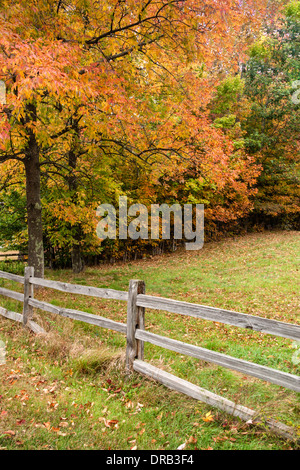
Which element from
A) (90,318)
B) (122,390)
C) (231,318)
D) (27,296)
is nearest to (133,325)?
(122,390)

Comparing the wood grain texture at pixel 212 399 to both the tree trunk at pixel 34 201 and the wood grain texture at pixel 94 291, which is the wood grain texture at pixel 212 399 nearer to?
the wood grain texture at pixel 94 291

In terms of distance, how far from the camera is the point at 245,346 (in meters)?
6.69

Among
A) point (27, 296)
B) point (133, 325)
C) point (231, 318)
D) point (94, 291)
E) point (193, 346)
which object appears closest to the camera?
point (231, 318)

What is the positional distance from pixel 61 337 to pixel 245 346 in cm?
363

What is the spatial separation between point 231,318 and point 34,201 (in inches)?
297

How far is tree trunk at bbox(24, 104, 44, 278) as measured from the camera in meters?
9.52

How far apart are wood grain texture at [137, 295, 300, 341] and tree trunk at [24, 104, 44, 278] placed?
232 inches

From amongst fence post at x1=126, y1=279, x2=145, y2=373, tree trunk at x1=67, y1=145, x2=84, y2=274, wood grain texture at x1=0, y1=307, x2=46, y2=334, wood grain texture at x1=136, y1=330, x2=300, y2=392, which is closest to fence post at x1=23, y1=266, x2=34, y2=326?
wood grain texture at x1=0, y1=307, x2=46, y2=334

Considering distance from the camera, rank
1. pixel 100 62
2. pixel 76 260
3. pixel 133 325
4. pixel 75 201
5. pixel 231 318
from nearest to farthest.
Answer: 1. pixel 231 318
2. pixel 133 325
3. pixel 100 62
4. pixel 75 201
5. pixel 76 260

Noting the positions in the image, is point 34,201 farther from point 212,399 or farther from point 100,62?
point 212,399

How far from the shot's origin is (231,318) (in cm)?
385

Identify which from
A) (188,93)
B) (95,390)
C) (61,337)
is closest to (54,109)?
(188,93)

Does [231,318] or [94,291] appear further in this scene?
[94,291]

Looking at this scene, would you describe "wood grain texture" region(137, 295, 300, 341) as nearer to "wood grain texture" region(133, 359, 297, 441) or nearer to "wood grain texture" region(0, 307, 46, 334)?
"wood grain texture" region(133, 359, 297, 441)
